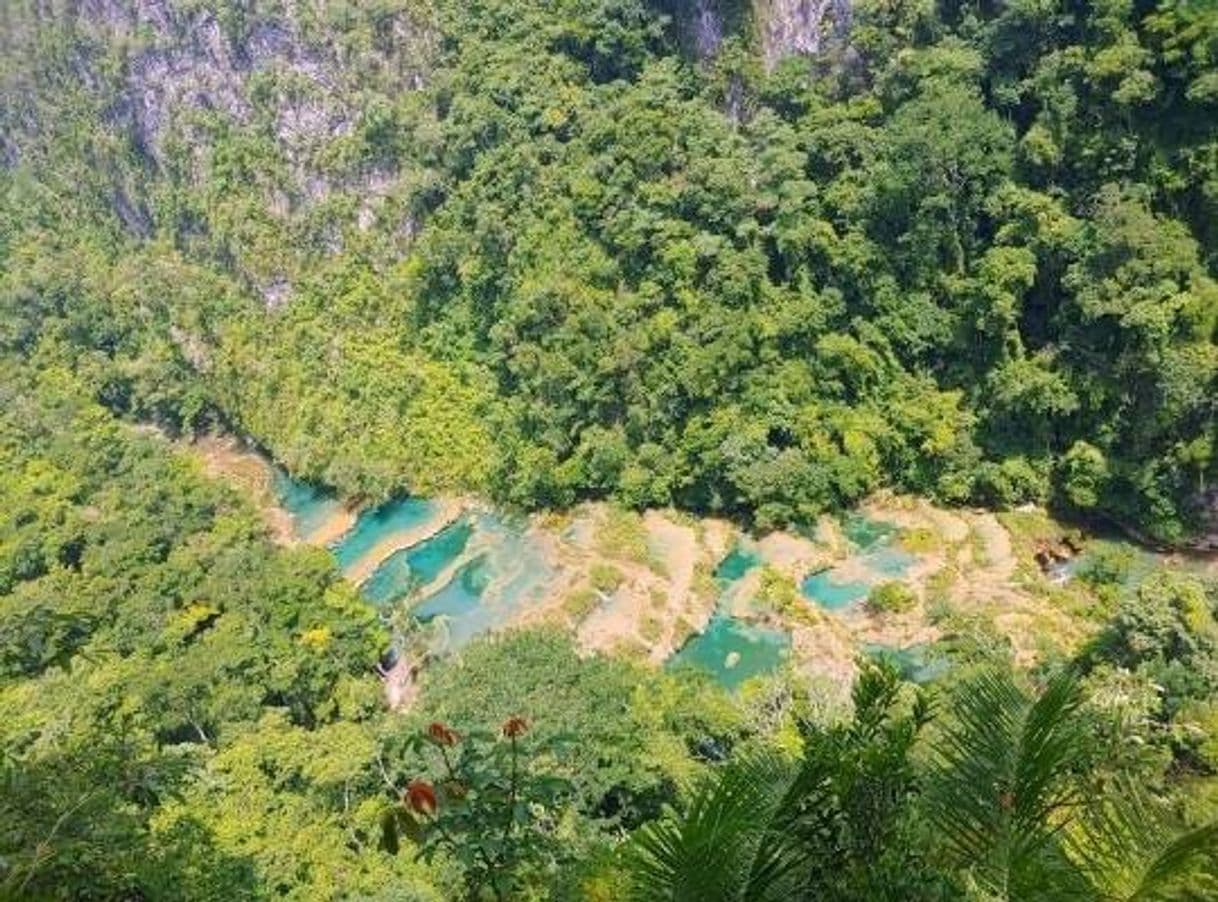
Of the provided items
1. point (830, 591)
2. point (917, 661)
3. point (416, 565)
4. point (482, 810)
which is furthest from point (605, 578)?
point (482, 810)

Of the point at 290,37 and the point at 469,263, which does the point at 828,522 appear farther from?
the point at 290,37

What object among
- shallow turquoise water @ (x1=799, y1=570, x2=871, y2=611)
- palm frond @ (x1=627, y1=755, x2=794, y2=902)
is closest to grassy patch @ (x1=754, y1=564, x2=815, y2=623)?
shallow turquoise water @ (x1=799, y1=570, x2=871, y2=611)

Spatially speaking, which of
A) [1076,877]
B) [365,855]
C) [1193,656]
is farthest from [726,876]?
[1193,656]

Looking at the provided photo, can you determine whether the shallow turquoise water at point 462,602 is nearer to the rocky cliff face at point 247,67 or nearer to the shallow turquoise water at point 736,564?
the shallow turquoise water at point 736,564

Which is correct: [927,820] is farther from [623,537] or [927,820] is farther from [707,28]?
[707,28]

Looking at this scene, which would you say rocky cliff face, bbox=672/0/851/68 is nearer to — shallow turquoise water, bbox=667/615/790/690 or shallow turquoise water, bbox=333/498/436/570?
shallow turquoise water, bbox=333/498/436/570

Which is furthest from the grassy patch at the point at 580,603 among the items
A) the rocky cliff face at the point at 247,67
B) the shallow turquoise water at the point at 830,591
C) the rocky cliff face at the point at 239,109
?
the rocky cliff face at the point at 247,67

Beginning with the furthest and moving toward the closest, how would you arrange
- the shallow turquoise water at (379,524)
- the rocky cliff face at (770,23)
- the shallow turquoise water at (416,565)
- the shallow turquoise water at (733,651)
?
the shallow turquoise water at (379,524) → the rocky cliff face at (770,23) → the shallow turquoise water at (416,565) → the shallow turquoise water at (733,651)
